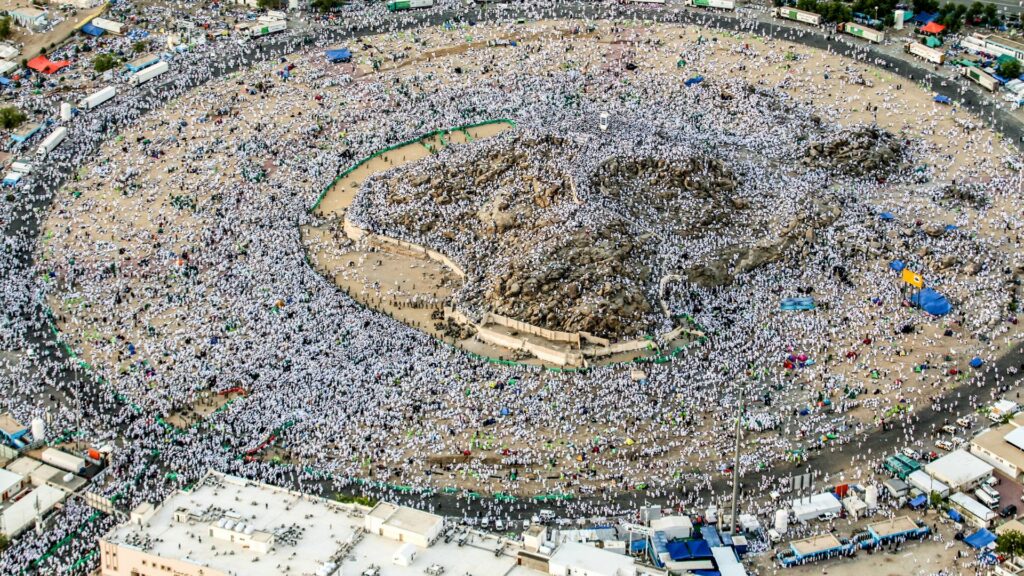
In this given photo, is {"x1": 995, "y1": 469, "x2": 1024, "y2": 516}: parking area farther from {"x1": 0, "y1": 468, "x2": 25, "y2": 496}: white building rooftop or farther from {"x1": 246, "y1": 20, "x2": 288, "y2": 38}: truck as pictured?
{"x1": 246, "y1": 20, "x2": 288, "y2": 38}: truck

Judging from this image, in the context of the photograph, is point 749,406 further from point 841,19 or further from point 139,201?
point 841,19

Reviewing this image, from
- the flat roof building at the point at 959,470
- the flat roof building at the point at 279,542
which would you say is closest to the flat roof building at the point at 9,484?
the flat roof building at the point at 279,542

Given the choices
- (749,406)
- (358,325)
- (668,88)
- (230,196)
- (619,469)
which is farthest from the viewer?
(668,88)

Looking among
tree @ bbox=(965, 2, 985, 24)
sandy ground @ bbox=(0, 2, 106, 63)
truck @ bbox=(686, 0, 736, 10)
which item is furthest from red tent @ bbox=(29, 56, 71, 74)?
tree @ bbox=(965, 2, 985, 24)

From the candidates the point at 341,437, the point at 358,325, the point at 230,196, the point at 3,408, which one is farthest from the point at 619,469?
the point at 230,196

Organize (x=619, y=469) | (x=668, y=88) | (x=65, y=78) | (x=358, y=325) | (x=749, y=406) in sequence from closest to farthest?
(x=619, y=469) < (x=749, y=406) < (x=358, y=325) < (x=668, y=88) < (x=65, y=78)
